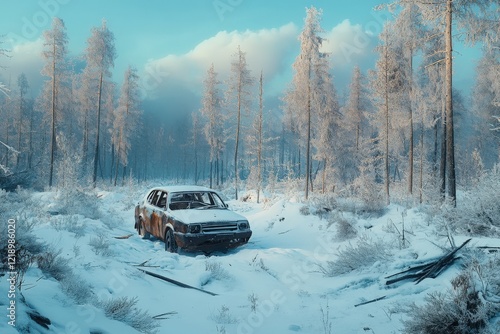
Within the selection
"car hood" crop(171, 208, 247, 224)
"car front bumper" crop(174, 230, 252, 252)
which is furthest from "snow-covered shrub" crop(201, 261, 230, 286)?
"car hood" crop(171, 208, 247, 224)

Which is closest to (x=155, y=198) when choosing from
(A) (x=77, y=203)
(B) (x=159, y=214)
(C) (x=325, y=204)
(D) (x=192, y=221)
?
(B) (x=159, y=214)

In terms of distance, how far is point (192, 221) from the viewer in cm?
811

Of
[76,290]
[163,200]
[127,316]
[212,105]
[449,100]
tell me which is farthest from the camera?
[212,105]

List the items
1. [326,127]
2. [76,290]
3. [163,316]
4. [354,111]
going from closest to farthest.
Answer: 1. [76,290]
2. [163,316]
3. [326,127]
4. [354,111]

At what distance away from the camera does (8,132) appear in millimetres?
42188

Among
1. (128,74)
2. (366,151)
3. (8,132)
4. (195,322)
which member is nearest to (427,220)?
(195,322)

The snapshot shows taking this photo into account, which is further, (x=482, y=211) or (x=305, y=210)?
(x=305, y=210)

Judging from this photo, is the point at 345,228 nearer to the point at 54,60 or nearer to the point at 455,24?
the point at 455,24

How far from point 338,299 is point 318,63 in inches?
748

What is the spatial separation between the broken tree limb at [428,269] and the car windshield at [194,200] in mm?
5562

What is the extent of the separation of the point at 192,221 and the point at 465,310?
6.07 meters

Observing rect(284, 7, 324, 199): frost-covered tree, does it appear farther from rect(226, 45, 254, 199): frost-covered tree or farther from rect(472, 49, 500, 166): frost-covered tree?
rect(472, 49, 500, 166): frost-covered tree

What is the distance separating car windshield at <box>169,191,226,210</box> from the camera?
31.3 ft

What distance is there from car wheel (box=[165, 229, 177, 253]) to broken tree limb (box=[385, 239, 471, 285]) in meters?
5.28
